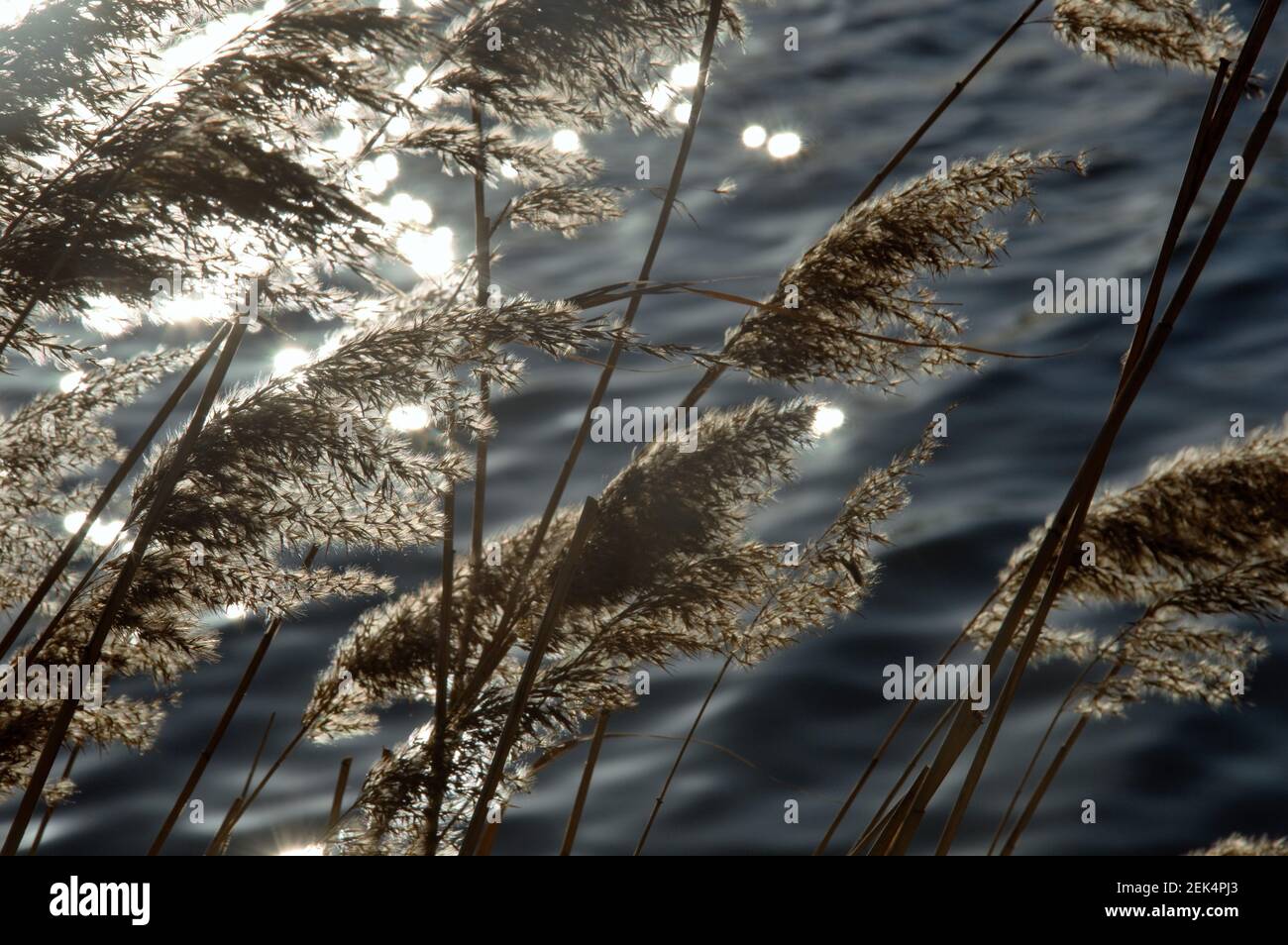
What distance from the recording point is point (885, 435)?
4922 millimetres

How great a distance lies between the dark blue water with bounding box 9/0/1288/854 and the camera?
3.64 metres

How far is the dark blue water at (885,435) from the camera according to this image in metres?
3.64

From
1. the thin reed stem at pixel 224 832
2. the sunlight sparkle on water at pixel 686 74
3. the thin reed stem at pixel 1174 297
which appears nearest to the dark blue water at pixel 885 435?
the thin reed stem at pixel 1174 297

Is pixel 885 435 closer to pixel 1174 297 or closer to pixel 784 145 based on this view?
pixel 784 145

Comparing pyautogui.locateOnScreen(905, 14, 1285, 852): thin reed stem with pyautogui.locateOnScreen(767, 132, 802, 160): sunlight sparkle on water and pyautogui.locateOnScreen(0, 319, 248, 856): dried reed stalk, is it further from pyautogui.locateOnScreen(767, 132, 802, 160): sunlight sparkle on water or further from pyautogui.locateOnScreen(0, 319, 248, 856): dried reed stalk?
pyautogui.locateOnScreen(767, 132, 802, 160): sunlight sparkle on water

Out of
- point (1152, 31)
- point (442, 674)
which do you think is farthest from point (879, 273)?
point (442, 674)

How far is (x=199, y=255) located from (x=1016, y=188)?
118cm

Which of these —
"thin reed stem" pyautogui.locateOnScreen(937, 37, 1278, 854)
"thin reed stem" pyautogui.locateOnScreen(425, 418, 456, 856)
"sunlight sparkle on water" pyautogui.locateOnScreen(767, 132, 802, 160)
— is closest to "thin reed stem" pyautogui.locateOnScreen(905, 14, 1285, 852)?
"thin reed stem" pyautogui.locateOnScreen(937, 37, 1278, 854)

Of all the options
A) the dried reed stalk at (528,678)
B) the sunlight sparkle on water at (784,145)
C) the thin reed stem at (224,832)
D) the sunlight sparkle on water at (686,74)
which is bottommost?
the thin reed stem at (224,832)

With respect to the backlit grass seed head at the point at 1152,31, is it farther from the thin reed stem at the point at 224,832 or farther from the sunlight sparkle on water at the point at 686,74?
the thin reed stem at the point at 224,832

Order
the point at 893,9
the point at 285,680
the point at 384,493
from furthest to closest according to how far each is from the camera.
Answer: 1. the point at 893,9
2. the point at 285,680
3. the point at 384,493
